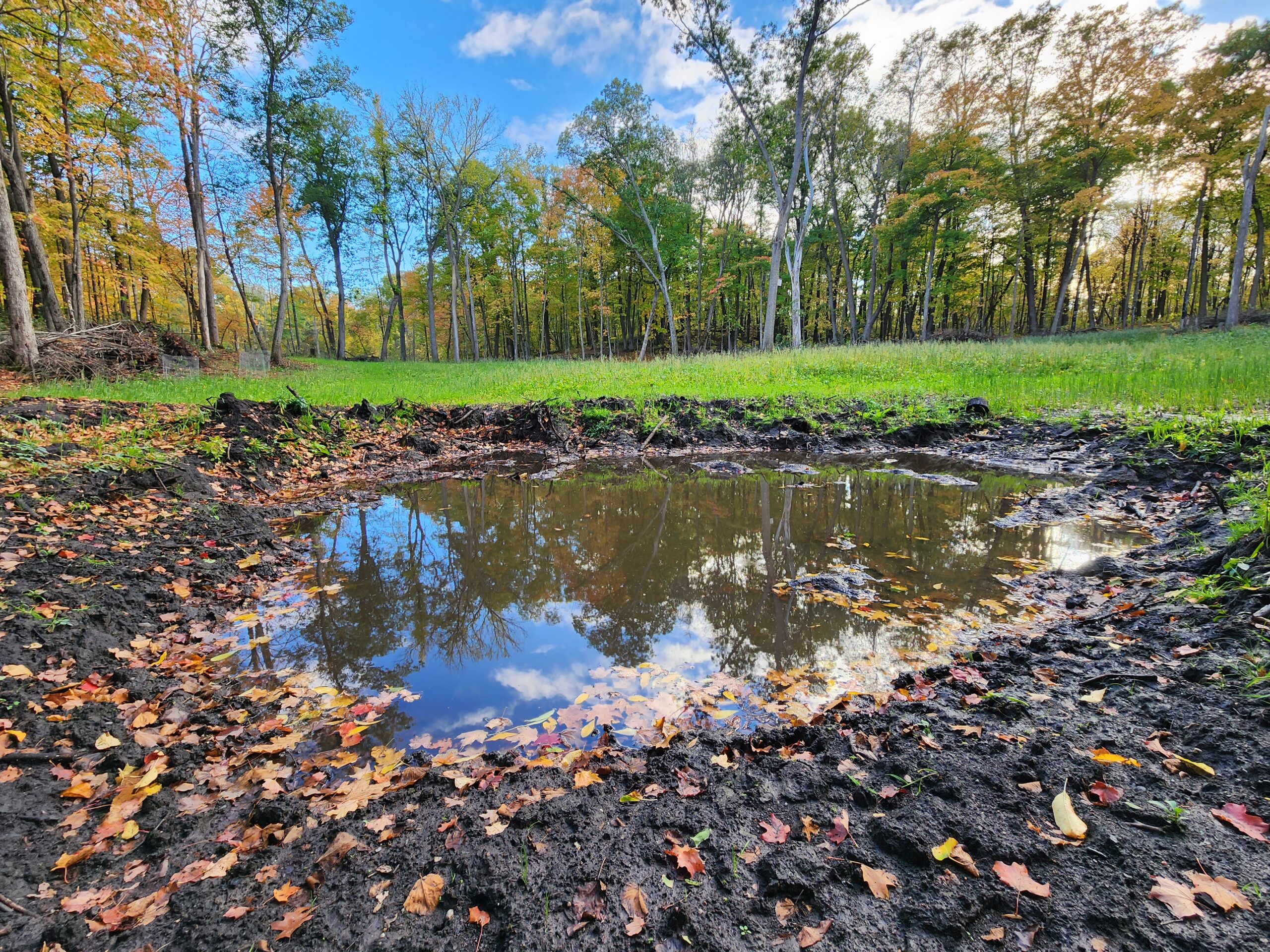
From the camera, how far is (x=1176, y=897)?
4.06 ft

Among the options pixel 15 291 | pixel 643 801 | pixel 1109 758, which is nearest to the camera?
pixel 1109 758

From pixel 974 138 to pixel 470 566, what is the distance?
1208 inches

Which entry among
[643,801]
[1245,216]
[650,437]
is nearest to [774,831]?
[643,801]

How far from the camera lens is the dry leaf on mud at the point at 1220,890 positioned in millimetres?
1194

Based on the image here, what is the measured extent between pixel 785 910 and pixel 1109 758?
133 cm

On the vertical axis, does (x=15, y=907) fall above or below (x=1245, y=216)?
below

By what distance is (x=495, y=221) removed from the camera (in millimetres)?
32625

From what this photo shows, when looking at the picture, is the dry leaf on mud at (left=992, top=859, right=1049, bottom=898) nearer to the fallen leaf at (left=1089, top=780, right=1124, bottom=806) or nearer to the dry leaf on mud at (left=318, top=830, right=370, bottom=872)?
the fallen leaf at (left=1089, top=780, right=1124, bottom=806)

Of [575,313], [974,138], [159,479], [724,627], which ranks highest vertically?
[974,138]

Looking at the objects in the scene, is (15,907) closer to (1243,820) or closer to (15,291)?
(1243,820)

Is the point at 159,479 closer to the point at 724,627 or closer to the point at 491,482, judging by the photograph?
the point at 491,482

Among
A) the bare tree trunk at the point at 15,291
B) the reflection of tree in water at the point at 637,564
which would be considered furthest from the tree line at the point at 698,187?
the reflection of tree in water at the point at 637,564

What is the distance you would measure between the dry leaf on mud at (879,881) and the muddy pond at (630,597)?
961 millimetres

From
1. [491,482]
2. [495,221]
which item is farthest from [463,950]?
[495,221]
